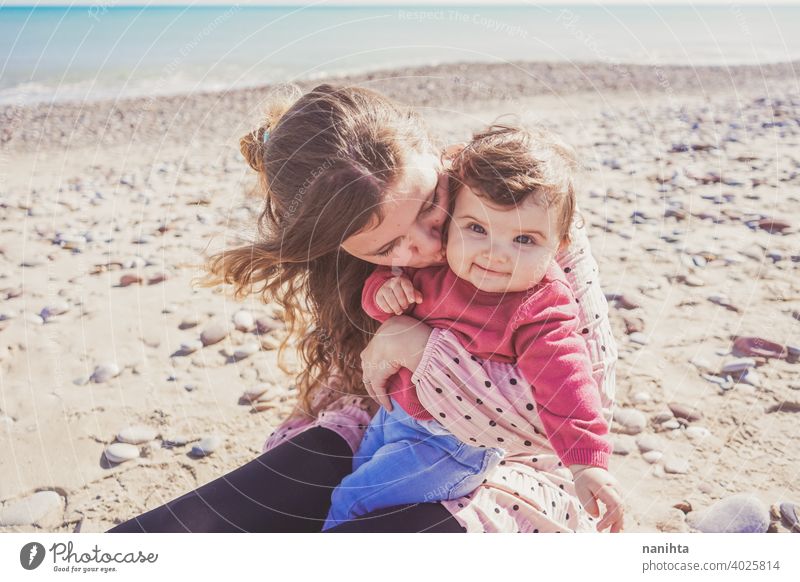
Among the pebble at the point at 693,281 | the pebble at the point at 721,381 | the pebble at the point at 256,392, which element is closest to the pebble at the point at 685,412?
the pebble at the point at 721,381

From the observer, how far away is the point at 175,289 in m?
4.72

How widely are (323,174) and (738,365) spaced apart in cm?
252

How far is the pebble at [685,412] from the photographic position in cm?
322

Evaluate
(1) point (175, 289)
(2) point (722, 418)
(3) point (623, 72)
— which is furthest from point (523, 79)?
(2) point (722, 418)

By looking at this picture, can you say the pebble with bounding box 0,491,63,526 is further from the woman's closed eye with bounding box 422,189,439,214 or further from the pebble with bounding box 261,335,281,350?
the woman's closed eye with bounding box 422,189,439,214

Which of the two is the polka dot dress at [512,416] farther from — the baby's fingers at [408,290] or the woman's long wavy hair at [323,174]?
the woman's long wavy hair at [323,174]

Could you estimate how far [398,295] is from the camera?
2246 mm

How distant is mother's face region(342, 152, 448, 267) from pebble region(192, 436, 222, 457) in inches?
59.8

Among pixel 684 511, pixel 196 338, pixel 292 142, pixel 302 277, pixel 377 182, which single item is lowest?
pixel 684 511

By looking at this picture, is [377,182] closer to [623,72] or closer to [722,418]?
[722,418]

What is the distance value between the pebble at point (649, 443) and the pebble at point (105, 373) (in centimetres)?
272

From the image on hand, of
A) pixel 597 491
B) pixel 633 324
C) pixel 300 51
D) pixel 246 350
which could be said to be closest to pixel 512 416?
pixel 597 491
